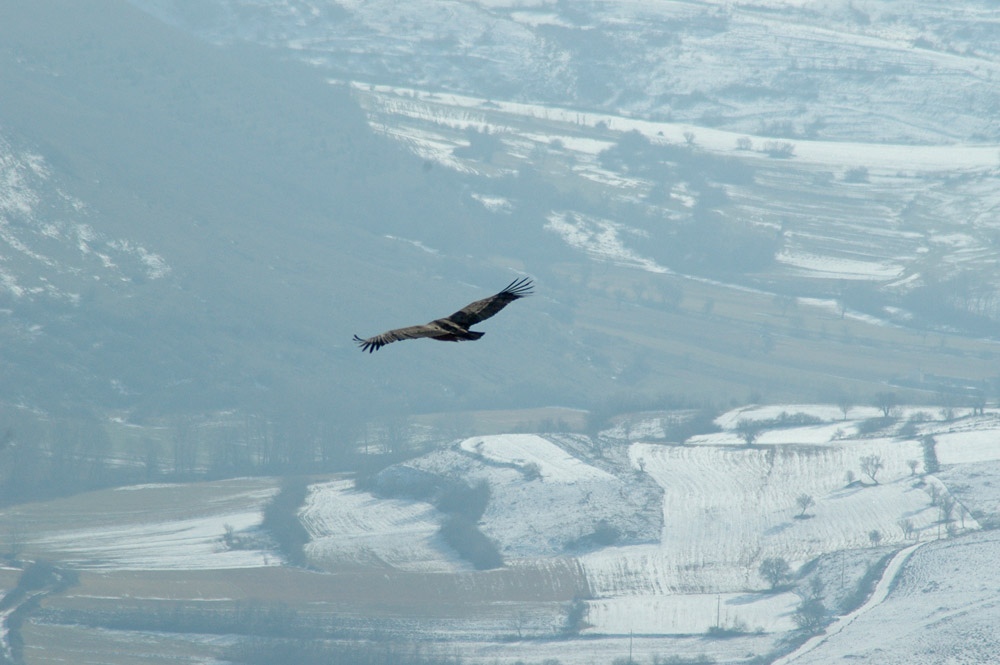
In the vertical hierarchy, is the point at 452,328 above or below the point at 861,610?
above

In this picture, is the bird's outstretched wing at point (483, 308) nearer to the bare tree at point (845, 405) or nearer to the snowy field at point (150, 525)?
the snowy field at point (150, 525)

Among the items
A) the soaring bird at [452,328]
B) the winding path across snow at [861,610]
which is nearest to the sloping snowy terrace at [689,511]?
the winding path across snow at [861,610]

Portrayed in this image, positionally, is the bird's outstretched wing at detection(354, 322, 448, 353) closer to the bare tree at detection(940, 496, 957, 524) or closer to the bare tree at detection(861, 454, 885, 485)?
the bare tree at detection(940, 496, 957, 524)

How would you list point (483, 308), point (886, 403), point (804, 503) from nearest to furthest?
point (483, 308) → point (804, 503) → point (886, 403)

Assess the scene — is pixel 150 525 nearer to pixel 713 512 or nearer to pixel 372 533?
pixel 372 533

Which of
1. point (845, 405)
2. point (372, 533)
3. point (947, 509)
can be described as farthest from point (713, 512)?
point (845, 405)

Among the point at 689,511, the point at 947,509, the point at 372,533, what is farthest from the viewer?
the point at 689,511
